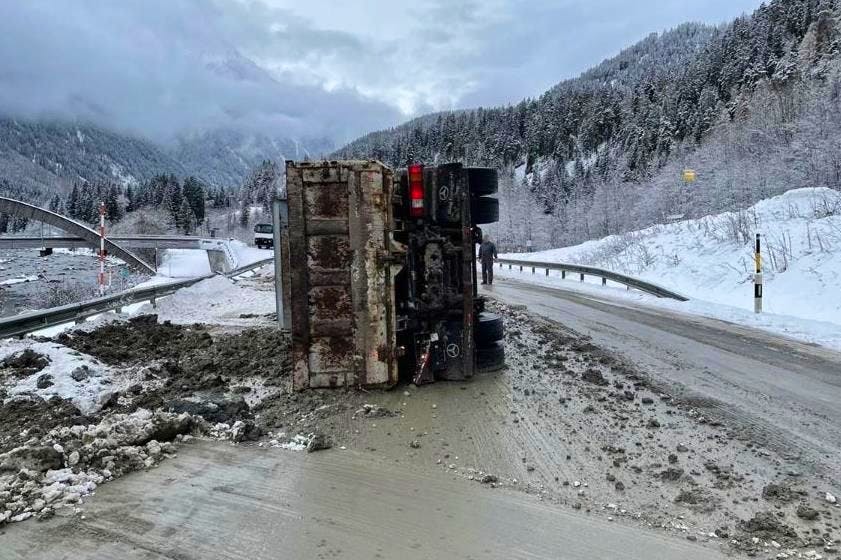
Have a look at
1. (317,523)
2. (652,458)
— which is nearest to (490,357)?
(652,458)

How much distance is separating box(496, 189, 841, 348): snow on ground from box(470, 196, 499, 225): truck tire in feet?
18.0

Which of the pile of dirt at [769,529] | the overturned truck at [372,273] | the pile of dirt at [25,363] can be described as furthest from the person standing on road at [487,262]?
the pile of dirt at [769,529]

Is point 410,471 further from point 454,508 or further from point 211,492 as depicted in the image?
point 211,492

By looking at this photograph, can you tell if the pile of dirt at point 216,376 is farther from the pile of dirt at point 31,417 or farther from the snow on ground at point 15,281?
the snow on ground at point 15,281

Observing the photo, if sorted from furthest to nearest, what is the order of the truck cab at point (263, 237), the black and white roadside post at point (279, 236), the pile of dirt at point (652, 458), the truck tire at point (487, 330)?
the truck cab at point (263, 237), the black and white roadside post at point (279, 236), the truck tire at point (487, 330), the pile of dirt at point (652, 458)

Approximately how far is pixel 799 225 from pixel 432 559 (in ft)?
55.5

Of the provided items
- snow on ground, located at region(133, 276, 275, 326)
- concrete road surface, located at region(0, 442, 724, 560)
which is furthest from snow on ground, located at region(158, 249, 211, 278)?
concrete road surface, located at region(0, 442, 724, 560)

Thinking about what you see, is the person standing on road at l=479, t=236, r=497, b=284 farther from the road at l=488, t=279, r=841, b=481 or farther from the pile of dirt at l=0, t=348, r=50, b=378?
the pile of dirt at l=0, t=348, r=50, b=378

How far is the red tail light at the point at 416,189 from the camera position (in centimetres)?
550

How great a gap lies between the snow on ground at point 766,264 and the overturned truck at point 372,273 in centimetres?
601

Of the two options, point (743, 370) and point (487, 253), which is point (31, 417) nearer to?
point (743, 370)

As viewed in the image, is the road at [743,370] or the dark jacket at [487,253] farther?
the dark jacket at [487,253]

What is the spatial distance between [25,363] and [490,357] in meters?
5.13

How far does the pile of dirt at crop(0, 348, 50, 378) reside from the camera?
18.5ft
